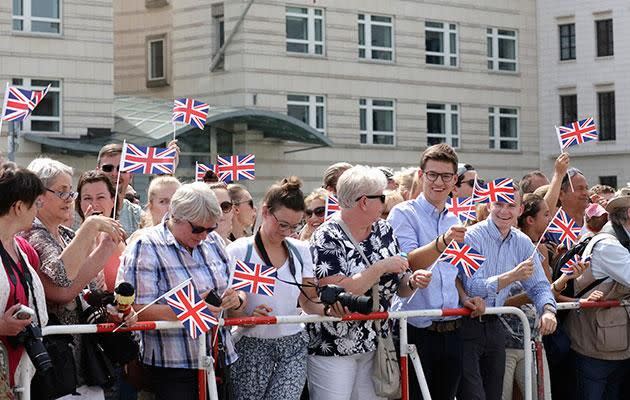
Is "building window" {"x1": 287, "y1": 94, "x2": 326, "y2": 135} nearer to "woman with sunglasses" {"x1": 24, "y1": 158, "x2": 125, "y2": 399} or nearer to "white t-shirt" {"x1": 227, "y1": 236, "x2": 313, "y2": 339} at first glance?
"white t-shirt" {"x1": 227, "y1": 236, "x2": 313, "y2": 339}

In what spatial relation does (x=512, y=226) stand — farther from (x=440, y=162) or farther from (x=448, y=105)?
(x=448, y=105)

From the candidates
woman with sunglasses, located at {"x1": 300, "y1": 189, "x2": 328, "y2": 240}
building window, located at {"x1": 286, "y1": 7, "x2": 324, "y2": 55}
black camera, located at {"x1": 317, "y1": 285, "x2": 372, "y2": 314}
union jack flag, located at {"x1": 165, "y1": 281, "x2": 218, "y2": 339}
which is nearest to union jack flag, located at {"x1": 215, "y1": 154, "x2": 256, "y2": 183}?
woman with sunglasses, located at {"x1": 300, "y1": 189, "x2": 328, "y2": 240}

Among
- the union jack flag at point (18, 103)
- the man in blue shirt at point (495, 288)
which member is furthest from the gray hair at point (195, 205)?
the man in blue shirt at point (495, 288)

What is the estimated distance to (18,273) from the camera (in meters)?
7.70

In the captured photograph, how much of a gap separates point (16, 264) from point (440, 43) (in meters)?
49.3

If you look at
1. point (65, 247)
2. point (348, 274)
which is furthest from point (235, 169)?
point (65, 247)

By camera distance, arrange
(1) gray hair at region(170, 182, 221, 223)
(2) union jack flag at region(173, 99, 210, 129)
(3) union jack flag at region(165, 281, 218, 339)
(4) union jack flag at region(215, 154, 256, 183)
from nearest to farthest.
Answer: (3) union jack flag at region(165, 281, 218, 339)
(1) gray hair at region(170, 182, 221, 223)
(2) union jack flag at region(173, 99, 210, 129)
(4) union jack flag at region(215, 154, 256, 183)

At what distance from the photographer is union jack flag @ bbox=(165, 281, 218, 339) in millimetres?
8180

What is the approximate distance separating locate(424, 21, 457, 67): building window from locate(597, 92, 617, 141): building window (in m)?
7.06

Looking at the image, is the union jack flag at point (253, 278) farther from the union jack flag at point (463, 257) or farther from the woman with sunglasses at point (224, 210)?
the woman with sunglasses at point (224, 210)

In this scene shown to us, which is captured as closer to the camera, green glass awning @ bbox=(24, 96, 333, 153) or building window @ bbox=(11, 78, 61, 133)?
green glass awning @ bbox=(24, 96, 333, 153)

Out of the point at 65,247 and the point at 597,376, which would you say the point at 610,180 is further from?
the point at 65,247

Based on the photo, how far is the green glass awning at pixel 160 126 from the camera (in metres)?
42.0

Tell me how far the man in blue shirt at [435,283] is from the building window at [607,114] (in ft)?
163
